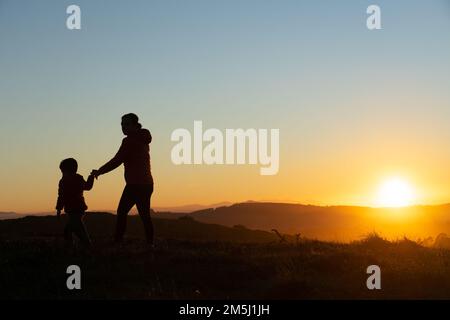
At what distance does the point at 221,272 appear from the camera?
35.2ft

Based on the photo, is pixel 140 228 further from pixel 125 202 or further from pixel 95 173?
pixel 125 202

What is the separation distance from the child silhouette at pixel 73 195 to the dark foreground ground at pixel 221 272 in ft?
1.63

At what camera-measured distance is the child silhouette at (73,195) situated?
1325 cm

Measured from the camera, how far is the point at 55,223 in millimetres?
26609

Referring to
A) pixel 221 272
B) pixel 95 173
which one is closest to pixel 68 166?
pixel 95 173

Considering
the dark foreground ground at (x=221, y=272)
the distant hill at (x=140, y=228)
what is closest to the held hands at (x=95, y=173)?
the dark foreground ground at (x=221, y=272)

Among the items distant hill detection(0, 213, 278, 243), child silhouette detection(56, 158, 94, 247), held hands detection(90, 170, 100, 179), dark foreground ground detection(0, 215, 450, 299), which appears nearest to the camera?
dark foreground ground detection(0, 215, 450, 299)

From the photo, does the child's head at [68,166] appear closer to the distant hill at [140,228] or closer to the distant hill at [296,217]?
the distant hill at [140,228]

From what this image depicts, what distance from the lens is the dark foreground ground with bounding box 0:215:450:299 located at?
9445 mm

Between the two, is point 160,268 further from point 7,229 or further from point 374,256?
point 7,229

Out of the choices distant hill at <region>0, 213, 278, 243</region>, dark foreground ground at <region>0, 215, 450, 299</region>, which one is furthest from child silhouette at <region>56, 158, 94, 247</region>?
distant hill at <region>0, 213, 278, 243</region>

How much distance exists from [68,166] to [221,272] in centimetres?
431

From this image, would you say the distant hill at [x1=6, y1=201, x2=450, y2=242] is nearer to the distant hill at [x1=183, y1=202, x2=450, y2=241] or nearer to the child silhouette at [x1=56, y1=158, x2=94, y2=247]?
the distant hill at [x1=183, y1=202, x2=450, y2=241]
